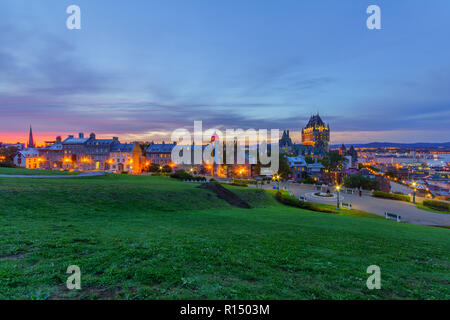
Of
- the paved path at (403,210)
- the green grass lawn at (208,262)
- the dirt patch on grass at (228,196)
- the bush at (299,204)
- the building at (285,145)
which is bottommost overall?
the paved path at (403,210)

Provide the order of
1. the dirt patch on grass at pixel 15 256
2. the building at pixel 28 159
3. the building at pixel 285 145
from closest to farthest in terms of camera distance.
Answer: the dirt patch on grass at pixel 15 256
the building at pixel 28 159
the building at pixel 285 145

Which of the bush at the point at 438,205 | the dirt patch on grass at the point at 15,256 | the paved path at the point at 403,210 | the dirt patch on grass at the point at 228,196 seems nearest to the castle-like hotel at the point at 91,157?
the paved path at the point at 403,210

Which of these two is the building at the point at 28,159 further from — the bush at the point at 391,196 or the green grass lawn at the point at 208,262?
the bush at the point at 391,196

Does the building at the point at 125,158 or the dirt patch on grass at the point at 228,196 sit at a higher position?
the building at the point at 125,158

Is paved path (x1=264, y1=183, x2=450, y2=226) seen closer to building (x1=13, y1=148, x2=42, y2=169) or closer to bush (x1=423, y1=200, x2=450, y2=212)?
bush (x1=423, y1=200, x2=450, y2=212)

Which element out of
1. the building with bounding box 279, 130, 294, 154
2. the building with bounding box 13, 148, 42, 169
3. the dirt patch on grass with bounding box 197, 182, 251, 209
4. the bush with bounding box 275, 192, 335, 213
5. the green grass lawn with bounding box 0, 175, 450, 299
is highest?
the building with bounding box 279, 130, 294, 154

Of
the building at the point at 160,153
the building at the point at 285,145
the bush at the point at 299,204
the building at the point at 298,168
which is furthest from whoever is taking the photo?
the building at the point at 285,145

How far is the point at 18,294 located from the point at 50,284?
65cm

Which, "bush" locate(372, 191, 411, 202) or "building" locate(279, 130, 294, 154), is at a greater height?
"building" locate(279, 130, 294, 154)

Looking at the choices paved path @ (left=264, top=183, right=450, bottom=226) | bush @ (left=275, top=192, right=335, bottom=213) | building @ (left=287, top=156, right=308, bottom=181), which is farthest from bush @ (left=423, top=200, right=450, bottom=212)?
building @ (left=287, top=156, right=308, bottom=181)

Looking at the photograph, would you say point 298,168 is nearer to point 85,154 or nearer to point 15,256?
point 85,154

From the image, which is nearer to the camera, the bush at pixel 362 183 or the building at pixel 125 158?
the bush at pixel 362 183

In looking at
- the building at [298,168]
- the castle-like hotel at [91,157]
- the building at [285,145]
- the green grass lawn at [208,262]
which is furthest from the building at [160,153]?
the building at [285,145]
